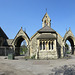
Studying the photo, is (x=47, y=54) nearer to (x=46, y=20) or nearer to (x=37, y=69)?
(x=37, y=69)

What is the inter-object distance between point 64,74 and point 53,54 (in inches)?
477

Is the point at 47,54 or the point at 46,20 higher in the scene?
the point at 46,20

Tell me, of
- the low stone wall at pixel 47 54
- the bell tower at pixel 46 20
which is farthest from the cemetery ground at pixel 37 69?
the bell tower at pixel 46 20

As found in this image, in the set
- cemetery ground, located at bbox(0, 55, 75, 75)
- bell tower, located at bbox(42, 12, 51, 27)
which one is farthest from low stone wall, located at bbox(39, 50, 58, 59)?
bell tower, located at bbox(42, 12, 51, 27)

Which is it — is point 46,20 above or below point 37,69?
above

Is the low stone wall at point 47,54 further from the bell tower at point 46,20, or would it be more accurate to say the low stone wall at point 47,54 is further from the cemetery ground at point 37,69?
the bell tower at point 46,20

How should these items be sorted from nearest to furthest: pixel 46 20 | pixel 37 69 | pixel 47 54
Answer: pixel 37 69, pixel 47 54, pixel 46 20

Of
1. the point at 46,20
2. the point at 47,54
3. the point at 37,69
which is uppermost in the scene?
the point at 46,20

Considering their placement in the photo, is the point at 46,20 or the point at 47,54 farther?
the point at 46,20

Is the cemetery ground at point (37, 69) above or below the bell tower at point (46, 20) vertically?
below

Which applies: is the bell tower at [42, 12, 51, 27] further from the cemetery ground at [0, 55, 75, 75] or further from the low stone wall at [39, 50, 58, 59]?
the cemetery ground at [0, 55, 75, 75]

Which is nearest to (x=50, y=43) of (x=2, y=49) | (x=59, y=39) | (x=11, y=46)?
(x=59, y=39)

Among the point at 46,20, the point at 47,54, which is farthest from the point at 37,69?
the point at 46,20

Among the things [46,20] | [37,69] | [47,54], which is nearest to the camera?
[37,69]
